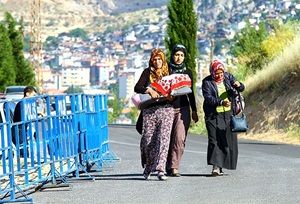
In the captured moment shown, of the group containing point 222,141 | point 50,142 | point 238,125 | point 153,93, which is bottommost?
point 222,141

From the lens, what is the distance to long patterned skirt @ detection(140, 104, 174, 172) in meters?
14.7

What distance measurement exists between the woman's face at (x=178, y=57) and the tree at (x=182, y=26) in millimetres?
27931

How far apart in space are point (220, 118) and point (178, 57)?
112 centimetres

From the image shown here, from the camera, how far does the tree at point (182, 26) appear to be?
43.7 m

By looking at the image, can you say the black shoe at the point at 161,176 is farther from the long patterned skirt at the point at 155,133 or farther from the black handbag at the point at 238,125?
the black handbag at the point at 238,125

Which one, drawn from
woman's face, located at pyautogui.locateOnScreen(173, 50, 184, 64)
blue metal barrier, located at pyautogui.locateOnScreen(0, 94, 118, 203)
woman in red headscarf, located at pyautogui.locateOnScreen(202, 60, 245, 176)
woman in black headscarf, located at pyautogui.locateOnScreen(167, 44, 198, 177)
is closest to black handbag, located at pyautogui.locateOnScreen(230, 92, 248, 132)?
woman in red headscarf, located at pyautogui.locateOnScreen(202, 60, 245, 176)

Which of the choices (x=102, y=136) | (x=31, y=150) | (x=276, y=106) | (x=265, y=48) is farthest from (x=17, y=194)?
(x=265, y=48)

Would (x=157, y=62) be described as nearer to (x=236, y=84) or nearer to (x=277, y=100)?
(x=236, y=84)

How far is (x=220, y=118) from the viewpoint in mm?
15328

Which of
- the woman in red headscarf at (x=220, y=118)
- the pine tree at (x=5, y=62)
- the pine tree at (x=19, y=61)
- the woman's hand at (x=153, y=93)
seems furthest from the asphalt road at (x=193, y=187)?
the pine tree at (x=19, y=61)

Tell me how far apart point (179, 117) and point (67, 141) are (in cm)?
163

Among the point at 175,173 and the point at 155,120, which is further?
the point at 175,173

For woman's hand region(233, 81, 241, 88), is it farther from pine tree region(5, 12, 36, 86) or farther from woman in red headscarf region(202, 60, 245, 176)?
pine tree region(5, 12, 36, 86)

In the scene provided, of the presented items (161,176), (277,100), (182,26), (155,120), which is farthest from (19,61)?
(161,176)
